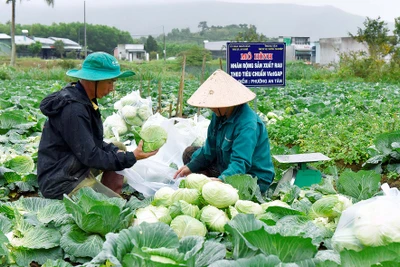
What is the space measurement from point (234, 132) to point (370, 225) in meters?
1.60

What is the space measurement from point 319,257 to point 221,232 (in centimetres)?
69

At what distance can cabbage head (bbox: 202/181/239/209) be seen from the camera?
2951 mm

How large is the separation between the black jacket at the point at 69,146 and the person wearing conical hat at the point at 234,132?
0.73 metres

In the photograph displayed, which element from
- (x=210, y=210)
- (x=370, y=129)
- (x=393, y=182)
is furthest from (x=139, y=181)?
(x=370, y=129)

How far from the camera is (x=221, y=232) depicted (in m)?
2.81

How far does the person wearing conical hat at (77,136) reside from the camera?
3441 millimetres

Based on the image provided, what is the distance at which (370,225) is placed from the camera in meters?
2.33

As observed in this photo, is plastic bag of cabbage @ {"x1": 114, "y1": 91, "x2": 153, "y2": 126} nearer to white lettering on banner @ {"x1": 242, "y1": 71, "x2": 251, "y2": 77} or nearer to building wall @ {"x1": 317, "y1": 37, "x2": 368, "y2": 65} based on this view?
white lettering on banner @ {"x1": 242, "y1": 71, "x2": 251, "y2": 77}

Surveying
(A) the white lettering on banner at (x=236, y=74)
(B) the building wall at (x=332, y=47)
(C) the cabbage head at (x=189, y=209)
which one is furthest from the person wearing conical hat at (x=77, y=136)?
(B) the building wall at (x=332, y=47)

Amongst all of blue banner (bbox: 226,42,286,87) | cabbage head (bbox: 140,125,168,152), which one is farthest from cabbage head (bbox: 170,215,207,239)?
blue banner (bbox: 226,42,286,87)

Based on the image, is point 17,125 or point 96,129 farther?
point 17,125

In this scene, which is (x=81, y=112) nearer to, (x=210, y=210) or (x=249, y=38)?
(x=210, y=210)

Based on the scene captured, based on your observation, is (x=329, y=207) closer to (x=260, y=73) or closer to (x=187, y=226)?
(x=187, y=226)

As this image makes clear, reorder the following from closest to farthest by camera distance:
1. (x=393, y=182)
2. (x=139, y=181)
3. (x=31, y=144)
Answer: (x=139, y=181)
(x=393, y=182)
(x=31, y=144)
